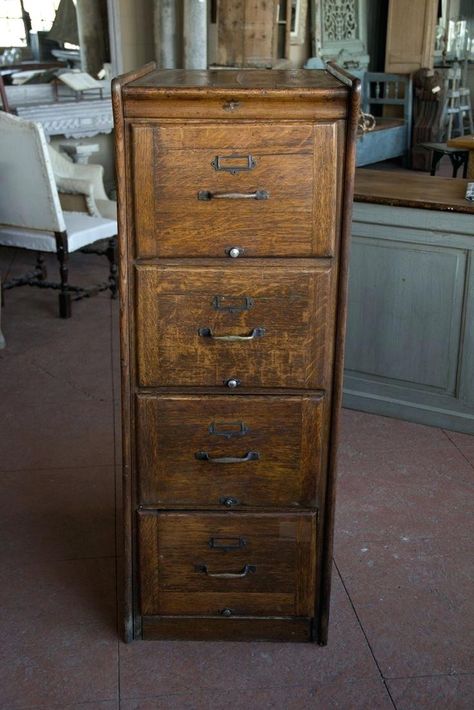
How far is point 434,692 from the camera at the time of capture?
2.22 m

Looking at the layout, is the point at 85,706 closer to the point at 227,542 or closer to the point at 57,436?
the point at 227,542

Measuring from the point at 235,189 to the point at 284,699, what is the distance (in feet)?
4.28

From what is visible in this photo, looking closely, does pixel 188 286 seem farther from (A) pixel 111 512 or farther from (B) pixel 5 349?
(B) pixel 5 349

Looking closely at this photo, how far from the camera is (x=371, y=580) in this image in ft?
8.84

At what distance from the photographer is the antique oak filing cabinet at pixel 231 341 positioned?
192 centimetres

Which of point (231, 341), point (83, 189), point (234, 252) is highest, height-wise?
point (234, 252)

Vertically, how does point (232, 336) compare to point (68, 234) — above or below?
above

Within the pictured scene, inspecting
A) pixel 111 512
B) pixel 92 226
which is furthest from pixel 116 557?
pixel 92 226

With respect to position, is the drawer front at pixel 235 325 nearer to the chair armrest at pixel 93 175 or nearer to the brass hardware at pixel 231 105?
the brass hardware at pixel 231 105

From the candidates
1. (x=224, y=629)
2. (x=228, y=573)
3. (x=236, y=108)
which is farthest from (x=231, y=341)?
(x=224, y=629)

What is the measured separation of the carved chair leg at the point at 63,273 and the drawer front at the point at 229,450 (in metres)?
2.91

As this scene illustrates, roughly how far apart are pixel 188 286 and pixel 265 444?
18.3 inches

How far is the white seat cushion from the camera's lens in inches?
194

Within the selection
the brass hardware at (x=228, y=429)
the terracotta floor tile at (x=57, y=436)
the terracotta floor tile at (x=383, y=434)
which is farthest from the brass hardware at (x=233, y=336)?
the terracotta floor tile at (x=383, y=434)
